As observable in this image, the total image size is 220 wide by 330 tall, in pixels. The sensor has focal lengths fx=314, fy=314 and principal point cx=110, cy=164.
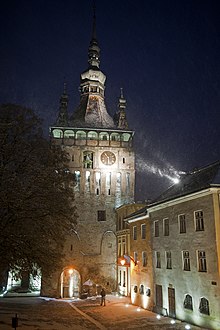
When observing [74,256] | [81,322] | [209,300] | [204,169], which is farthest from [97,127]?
[209,300]

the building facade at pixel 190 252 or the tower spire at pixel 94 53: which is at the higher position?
the tower spire at pixel 94 53

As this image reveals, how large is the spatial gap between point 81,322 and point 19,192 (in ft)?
47.3

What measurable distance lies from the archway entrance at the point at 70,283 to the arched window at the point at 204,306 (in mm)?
27637

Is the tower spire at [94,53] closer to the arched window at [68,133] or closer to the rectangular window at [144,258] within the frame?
the arched window at [68,133]

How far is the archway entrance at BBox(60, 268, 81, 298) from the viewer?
4566 centimetres

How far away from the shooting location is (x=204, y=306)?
21.2 meters

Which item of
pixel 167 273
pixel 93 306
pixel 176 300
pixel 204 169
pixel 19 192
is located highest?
pixel 204 169

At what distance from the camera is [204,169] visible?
26.8 m

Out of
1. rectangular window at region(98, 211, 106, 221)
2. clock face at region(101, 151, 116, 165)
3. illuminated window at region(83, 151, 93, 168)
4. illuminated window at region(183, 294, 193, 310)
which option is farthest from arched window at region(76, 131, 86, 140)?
illuminated window at region(183, 294, 193, 310)

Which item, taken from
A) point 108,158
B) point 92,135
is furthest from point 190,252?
point 92,135

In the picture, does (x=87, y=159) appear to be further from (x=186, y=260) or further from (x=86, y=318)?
(x=186, y=260)

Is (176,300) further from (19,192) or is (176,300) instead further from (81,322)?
(19,192)

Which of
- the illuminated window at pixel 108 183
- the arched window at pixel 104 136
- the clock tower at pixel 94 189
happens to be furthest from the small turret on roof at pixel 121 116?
the illuminated window at pixel 108 183

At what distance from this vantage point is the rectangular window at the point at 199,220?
22.4m
